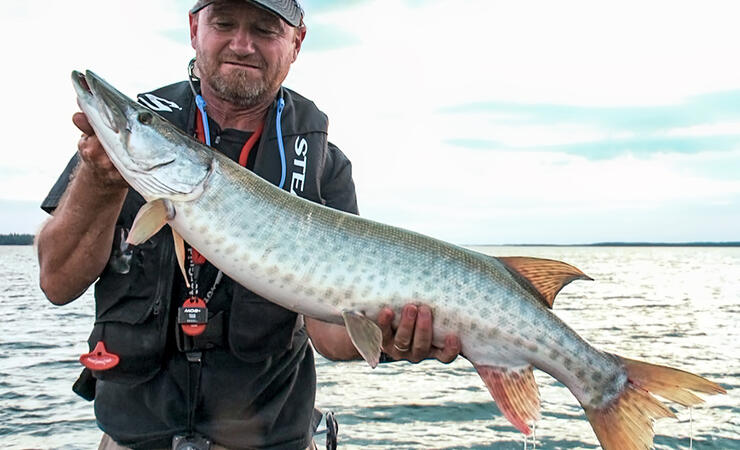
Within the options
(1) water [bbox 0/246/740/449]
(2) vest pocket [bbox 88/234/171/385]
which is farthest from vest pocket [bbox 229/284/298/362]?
(1) water [bbox 0/246/740/449]

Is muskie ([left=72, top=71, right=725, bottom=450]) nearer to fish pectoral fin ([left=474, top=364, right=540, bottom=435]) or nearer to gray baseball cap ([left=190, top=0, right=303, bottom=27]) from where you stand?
fish pectoral fin ([left=474, top=364, right=540, bottom=435])

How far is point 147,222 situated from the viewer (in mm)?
2787

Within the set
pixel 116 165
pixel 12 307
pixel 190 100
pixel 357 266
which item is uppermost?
pixel 190 100

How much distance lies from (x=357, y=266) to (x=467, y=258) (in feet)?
1.78

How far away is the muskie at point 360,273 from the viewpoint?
2850 mm

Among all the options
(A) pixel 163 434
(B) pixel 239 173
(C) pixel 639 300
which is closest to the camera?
(B) pixel 239 173

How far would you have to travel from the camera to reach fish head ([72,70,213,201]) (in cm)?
279

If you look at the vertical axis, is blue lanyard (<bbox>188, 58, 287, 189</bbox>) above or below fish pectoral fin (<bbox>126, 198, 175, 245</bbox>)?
above

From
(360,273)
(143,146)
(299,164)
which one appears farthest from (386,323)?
(143,146)

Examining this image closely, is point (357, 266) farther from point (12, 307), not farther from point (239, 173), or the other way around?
point (12, 307)

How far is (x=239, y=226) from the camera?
2879 millimetres

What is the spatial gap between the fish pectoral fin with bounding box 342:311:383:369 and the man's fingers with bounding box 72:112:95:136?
→ 1.35 meters

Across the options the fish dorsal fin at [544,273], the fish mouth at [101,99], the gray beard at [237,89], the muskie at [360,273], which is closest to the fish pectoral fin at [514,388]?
the muskie at [360,273]

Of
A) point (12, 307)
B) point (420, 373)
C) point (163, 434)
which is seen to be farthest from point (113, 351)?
point (12, 307)
